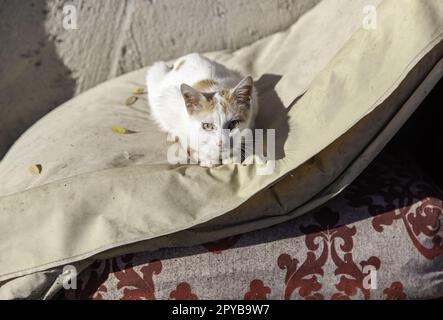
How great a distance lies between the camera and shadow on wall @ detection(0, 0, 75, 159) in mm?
3006

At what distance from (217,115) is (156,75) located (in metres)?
0.68

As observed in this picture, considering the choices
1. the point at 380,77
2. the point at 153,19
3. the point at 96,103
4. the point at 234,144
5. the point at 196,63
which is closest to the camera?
the point at 380,77

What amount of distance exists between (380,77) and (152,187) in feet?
3.02

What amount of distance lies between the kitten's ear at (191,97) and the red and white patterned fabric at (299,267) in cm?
65

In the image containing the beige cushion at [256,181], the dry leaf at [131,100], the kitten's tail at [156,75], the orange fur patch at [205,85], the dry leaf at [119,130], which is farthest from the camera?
the dry leaf at [131,100]

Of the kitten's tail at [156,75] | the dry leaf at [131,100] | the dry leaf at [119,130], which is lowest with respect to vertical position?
the dry leaf at [119,130]

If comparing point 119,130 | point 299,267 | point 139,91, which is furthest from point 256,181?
point 139,91

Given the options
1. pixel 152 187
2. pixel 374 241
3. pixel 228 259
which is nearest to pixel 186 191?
pixel 152 187

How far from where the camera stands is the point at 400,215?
2.00m

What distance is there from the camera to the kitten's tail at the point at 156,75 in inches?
111

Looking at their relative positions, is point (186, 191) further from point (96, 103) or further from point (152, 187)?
point (96, 103)

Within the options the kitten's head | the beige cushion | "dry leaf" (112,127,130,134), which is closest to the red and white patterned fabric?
the beige cushion

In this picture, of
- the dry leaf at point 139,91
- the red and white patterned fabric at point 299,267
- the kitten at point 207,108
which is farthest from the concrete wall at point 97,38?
the red and white patterned fabric at point 299,267

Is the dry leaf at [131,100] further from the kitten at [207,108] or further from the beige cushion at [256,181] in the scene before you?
the beige cushion at [256,181]
